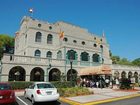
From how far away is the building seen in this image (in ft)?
93.1

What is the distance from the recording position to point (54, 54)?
37562 mm

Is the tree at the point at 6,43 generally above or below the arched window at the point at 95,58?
above

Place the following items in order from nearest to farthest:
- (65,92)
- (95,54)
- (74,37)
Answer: (65,92) < (95,54) < (74,37)

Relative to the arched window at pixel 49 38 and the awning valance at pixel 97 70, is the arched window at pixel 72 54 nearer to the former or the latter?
the awning valance at pixel 97 70

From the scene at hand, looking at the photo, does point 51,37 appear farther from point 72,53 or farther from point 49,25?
point 72,53

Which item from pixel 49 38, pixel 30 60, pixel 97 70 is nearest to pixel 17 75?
pixel 30 60

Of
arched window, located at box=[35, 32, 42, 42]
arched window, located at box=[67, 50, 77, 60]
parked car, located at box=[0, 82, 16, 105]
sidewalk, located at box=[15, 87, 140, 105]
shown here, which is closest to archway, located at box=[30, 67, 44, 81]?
arched window, located at box=[67, 50, 77, 60]

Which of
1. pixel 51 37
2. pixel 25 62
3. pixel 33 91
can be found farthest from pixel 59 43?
pixel 33 91

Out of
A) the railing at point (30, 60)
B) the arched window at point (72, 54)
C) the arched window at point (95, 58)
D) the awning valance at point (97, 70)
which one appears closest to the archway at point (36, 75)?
the railing at point (30, 60)

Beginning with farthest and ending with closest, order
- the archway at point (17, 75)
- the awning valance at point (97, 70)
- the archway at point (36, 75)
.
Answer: the archway at point (17, 75) < the archway at point (36, 75) < the awning valance at point (97, 70)

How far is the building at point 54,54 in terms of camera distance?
28.4 metres

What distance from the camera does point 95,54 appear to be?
38000mm

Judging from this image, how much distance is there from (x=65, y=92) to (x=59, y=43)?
22.0 metres

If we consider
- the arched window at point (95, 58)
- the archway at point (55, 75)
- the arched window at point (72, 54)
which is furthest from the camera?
the arched window at point (95, 58)
